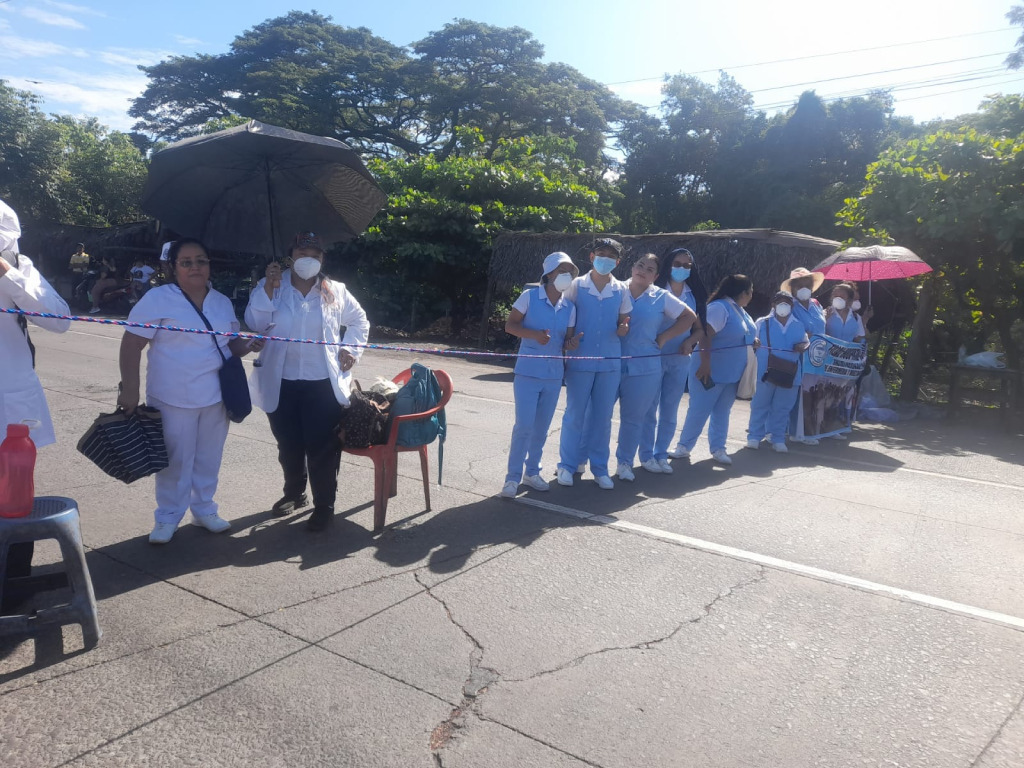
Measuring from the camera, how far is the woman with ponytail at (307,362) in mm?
5035

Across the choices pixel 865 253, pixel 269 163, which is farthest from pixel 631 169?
pixel 269 163

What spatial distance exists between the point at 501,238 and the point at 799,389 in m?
10.9

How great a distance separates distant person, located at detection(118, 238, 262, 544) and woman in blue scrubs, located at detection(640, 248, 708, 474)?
3706mm

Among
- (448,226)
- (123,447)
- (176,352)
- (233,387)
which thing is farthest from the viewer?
(448,226)

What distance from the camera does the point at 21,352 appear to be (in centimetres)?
376

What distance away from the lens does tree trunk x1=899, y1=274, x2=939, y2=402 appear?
12203 millimetres

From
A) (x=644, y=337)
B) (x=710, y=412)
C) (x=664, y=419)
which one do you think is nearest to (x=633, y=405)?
(x=644, y=337)

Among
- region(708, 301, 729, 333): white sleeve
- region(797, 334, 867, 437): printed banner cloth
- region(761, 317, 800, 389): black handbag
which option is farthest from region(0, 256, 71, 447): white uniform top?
region(797, 334, 867, 437): printed banner cloth

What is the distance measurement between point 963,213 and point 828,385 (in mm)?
3607

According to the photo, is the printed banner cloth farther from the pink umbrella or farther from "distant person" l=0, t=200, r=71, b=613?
"distant person" l=0, t=200, r=71, b=613

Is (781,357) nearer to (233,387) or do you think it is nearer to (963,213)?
(963,213)

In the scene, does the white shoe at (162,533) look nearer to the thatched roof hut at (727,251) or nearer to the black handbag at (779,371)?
the black handbag at (779,371)

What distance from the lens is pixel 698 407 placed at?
25.2 feet

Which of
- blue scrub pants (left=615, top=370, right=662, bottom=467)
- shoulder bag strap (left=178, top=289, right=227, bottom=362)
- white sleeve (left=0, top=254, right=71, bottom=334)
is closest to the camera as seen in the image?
white sleeve (left=0, top=254, right=71, bottom=334)
